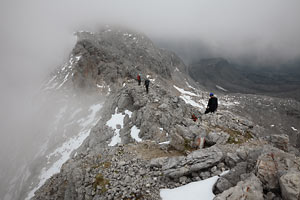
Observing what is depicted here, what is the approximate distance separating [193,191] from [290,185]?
403 cm

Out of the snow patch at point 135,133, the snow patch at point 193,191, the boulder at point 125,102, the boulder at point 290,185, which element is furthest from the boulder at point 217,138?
the boulder at point 125,102

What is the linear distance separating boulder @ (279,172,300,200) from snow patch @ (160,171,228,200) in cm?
275

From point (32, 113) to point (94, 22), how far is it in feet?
423

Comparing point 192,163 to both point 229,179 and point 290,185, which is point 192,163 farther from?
point 290,185

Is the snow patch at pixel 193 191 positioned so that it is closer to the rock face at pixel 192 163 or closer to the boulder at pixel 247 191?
the rock face at pixel 192 163

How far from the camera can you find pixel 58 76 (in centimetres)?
8594

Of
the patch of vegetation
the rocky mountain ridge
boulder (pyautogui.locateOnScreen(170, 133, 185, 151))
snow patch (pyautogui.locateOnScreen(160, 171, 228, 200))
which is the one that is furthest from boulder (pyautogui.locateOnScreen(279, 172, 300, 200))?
the patch of vegetation

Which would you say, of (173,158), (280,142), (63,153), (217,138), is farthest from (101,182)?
(63,153)

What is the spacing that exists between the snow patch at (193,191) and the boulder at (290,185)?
2.75 m

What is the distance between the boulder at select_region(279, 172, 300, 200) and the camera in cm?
523

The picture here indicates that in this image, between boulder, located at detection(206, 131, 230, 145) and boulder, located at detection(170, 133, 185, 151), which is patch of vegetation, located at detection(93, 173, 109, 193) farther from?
boulder, located at detection(206, 131, 230, 145)

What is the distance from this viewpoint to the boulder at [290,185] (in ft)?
17.1

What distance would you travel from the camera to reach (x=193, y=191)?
310 inches

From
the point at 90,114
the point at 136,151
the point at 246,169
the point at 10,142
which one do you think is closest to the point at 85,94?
the point at 90,114
